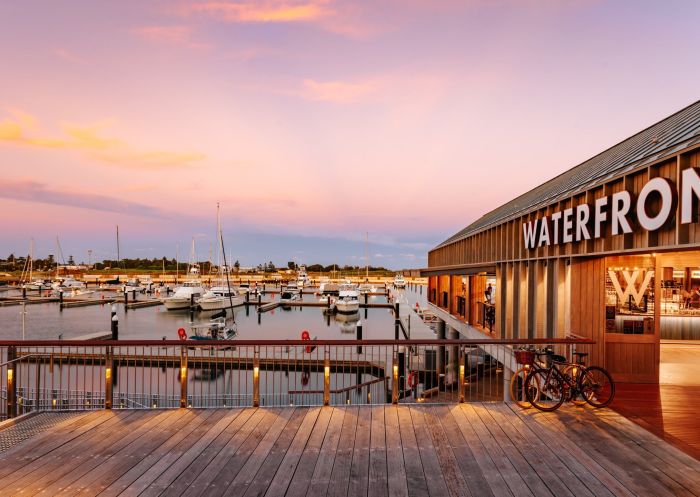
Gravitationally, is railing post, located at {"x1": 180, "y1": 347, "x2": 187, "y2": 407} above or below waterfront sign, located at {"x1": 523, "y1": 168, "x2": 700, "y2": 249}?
below

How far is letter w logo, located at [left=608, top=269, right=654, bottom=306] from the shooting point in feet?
28.1

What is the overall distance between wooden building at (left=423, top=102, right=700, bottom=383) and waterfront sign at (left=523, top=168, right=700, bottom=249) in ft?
0.06

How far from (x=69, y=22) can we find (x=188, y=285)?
4513 cm

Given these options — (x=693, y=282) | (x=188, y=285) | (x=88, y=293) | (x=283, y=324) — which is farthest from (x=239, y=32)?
(x=88, y=293)

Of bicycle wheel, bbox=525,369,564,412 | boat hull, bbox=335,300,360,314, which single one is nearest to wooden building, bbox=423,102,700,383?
bicycle wheel, bbox=525,369,564,412

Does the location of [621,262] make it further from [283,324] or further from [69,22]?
[283,324]

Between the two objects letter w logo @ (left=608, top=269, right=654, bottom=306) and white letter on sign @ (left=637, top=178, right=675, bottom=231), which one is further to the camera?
letter w logo @ (left=608, top=269, right=654, bottom=306)

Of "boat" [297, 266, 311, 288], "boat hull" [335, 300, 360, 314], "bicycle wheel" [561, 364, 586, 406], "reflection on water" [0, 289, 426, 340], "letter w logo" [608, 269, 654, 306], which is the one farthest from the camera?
"boat" [297, 266, 311, 288]

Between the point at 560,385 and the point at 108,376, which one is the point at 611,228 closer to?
the point at 560,385

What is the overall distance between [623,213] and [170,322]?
48.0 meters

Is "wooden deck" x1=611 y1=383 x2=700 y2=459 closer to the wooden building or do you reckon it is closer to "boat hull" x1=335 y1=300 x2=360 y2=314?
the wooden building

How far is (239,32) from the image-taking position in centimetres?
2098

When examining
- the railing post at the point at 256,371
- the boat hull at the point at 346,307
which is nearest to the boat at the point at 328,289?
the boat hull at the point at 346,307

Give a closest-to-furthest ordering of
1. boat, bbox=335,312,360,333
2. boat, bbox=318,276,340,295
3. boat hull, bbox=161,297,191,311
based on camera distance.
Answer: boat, bbox=335,312,360,333
boat hull, bbox=161,297,191,311
boat, bbox=318,276,340,295
